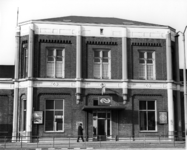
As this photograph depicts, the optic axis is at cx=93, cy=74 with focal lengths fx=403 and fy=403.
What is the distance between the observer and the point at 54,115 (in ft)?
119

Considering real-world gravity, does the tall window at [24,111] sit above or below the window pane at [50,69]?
below

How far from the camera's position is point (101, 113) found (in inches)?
1455

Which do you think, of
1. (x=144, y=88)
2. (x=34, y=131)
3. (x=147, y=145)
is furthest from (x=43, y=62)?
(x=147, y=145)

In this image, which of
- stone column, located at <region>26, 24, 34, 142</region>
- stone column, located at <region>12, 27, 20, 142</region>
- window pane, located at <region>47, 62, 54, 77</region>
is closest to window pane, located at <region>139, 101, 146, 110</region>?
window pane, located at <region>47, 62, 54, 77</region>

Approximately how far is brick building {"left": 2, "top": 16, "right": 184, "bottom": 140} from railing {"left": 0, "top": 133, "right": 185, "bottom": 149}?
20.9 inches

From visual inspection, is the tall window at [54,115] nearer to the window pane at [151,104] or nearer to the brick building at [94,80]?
the brick building at [94,80]

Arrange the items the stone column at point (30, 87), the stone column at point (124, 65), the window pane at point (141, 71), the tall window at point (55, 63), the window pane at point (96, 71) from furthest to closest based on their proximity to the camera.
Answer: the window pane at point (141, 71), the window pane at point (96, 71), the stone column at point (124, 65), the tall window at point (55, 63), the stone column at point (30, 87)

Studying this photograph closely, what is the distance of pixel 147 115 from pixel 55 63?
9800 mm

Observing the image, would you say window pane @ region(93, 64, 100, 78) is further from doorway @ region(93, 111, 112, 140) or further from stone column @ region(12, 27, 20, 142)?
stone column @ region(12, 27, 20, 142)

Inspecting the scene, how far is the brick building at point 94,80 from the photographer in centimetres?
3628

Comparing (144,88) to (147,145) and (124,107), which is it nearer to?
(124,107)

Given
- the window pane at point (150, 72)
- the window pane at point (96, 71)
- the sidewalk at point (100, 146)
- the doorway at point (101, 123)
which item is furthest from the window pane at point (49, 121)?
the window pane at point (150, 72)

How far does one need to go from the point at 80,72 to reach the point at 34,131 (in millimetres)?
6664

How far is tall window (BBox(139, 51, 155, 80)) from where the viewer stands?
38.0 m
